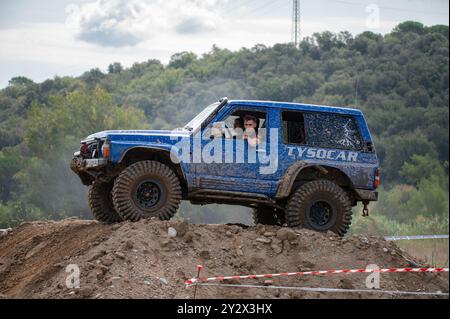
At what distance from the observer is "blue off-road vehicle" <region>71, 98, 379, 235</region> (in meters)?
12.8

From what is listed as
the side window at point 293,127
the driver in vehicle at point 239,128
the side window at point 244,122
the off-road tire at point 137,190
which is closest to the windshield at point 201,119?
the side window at point 244,122

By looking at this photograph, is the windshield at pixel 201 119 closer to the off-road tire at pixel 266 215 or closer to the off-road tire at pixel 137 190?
the off-road tire at pixel 137 190

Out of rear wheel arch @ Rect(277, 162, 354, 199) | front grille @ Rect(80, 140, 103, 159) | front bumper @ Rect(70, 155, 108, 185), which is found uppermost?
front grille @ Rect(80, 140, 103, 159)

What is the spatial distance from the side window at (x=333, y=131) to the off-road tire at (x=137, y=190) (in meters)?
2.46

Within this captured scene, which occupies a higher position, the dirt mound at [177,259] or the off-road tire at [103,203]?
the off-road tire at [103,203]

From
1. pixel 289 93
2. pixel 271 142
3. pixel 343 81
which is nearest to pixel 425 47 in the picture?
pixel 343 81

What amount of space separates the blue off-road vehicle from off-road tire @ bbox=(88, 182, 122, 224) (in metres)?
0.02

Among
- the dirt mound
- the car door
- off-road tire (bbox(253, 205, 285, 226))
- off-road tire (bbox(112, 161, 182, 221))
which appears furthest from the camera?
off-road tire (bbox(253, 205, 285, 226))

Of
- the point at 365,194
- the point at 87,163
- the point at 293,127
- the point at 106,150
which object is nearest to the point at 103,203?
the point at 87,163

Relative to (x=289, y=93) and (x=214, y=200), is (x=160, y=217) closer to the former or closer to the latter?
(x=214, y=200)

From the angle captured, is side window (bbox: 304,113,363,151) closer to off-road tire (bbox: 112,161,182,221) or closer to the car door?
the car door

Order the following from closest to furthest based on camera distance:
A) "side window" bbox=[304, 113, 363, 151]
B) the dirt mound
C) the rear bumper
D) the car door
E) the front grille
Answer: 1. the dirt mound
2. the front grille
3. the car door
4. "side window" bbox=[304, 113, 363, 151]
5. the rear bumper

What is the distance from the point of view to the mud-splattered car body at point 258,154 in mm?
12922

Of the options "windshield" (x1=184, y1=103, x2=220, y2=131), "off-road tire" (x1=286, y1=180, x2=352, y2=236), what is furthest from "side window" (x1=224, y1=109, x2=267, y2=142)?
"off-road tire" (x1=286, y1=180, x2=352, y2=236)
